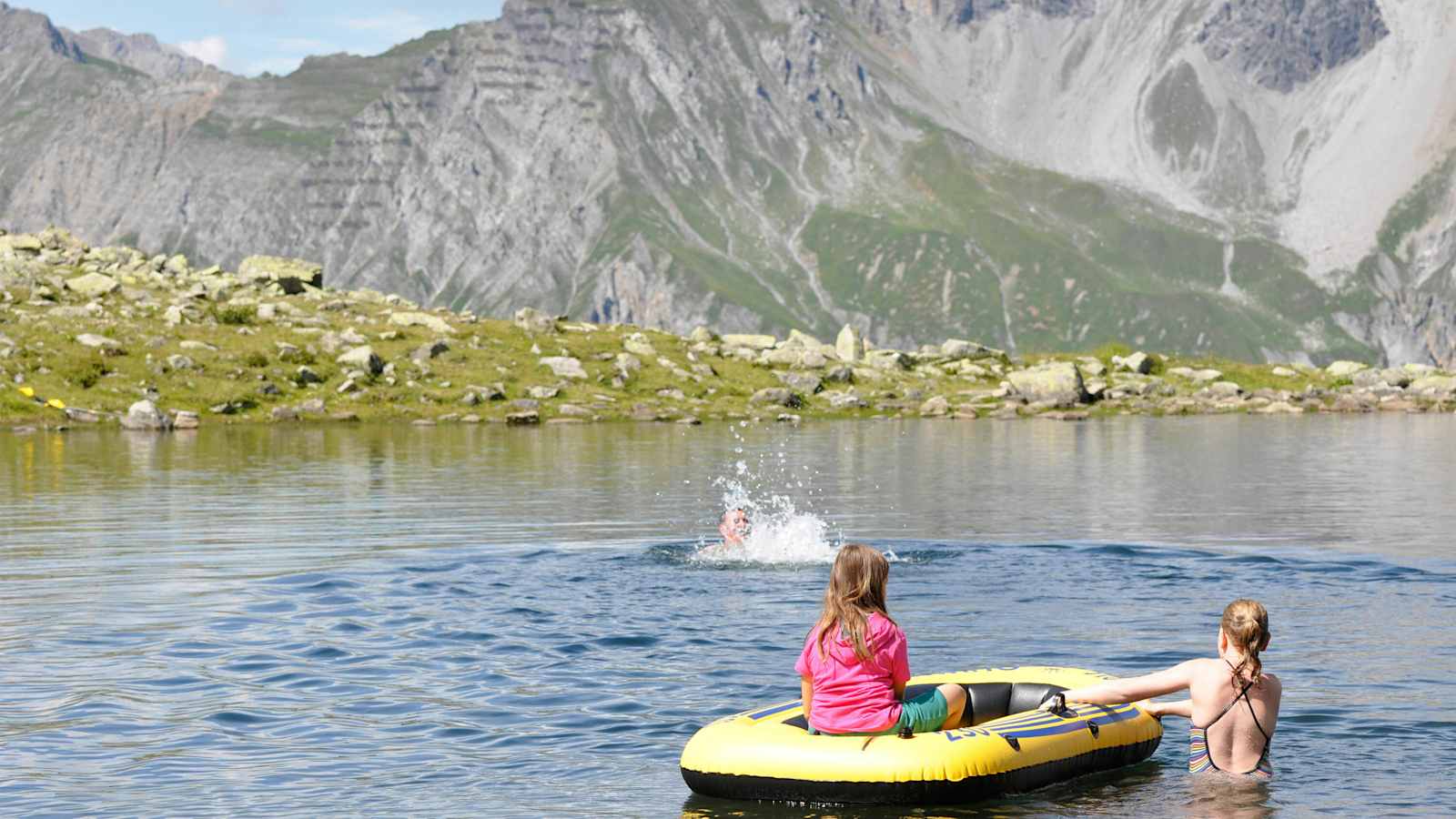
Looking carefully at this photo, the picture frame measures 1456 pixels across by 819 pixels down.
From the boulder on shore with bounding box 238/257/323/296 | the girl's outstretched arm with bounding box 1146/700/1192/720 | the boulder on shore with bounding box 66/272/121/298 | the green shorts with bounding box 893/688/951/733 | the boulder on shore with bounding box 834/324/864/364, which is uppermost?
the boulder on shore with bounding box 238/257/323/296

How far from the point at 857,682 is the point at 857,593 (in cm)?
113

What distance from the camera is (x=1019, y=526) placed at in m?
46.4

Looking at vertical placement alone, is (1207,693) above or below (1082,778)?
above

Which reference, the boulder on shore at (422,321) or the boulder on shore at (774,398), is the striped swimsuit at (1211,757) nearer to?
the boulder on shore at (774,398)

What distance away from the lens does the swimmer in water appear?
39156 millimetres

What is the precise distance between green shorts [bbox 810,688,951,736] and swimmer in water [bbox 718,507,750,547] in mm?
19310

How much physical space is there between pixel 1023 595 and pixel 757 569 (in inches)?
278

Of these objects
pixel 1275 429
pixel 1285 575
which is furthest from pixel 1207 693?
pixel 1275 429

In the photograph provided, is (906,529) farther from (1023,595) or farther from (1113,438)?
(1113,438)

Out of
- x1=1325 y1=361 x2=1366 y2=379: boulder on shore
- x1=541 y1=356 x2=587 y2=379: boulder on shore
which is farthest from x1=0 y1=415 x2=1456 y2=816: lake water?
x1=1325 y1=361 x2=1366 y2=379: boulder on shore

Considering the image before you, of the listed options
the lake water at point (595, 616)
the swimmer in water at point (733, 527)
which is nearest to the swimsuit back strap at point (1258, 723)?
the lake water at point (595, 616)

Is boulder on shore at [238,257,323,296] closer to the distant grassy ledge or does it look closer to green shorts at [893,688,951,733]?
the distant grassy ledge

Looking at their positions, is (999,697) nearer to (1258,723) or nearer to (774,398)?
(1258,723)

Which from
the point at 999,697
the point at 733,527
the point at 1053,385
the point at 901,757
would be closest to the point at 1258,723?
the point at 999,697
